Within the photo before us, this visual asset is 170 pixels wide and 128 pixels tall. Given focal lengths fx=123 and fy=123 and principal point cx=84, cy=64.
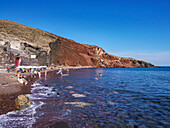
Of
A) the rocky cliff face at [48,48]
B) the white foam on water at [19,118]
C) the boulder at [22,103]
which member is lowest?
the white foam on water at [19,118]

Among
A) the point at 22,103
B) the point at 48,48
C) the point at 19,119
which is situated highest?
the point at 48,48

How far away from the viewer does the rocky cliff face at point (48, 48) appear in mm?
50141

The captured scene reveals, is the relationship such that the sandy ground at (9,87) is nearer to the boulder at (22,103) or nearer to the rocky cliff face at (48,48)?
the boulder at (22,103)

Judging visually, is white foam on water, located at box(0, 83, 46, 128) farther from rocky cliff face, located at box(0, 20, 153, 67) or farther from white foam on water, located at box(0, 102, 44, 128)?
rocky cliff face, located at box(0, 20, 153, 67)

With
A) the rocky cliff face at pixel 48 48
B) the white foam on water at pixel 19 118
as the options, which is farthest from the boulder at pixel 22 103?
Result: the rocky cliff face at pixel 48 48

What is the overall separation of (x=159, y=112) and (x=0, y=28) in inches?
2518

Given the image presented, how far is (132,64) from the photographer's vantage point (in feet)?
528

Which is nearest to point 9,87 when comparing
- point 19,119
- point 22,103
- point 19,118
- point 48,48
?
point 22,103

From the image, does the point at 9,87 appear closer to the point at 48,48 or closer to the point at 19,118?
the point at 19,118

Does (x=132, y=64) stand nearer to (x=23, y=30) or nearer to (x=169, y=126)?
(x=23, y=30)

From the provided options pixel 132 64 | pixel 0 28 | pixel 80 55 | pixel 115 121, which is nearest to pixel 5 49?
pixel 0 28

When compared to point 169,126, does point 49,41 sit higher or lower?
higher

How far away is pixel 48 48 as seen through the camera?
2509 inches

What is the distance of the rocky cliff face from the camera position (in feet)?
165
